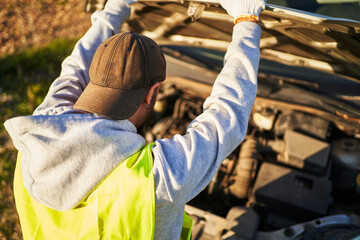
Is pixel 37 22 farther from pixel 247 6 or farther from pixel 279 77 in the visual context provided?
pixel 247 6

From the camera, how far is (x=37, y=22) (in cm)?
526

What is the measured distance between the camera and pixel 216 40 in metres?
2.27

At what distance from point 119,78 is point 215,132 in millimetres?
437

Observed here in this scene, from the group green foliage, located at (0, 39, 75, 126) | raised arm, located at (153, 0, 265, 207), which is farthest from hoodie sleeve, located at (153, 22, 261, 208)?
green foliage, located at (0, 39, 75, 126)

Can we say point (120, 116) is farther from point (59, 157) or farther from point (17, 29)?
point (17, 29)

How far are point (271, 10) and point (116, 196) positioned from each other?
3.73 feet

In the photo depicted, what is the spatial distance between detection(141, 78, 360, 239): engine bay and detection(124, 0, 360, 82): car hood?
1.41 ft

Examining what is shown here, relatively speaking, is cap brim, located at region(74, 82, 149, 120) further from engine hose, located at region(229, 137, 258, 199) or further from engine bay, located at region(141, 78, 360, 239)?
engine hose, located at region(229, 137, 258, 199)

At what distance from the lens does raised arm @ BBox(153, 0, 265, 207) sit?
1.05 meters

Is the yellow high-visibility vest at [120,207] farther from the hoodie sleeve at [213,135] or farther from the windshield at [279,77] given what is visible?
the windshield at [279,77]

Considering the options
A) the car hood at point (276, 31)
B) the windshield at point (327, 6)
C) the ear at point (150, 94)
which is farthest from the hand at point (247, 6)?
the ear at point (150, 94)

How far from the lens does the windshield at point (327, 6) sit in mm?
1646

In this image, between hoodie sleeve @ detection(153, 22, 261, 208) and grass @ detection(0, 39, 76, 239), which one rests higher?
hoodie sleeve @ detection(153, 22, 261, 208)

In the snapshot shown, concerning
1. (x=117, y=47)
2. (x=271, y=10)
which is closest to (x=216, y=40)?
(x=271, y=10)
